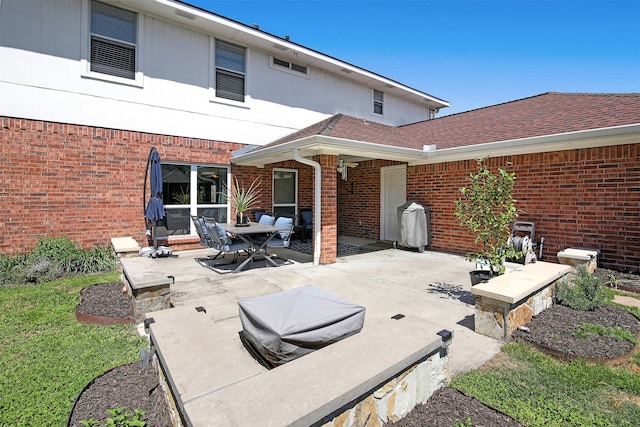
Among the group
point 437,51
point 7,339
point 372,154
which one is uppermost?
point 437,51

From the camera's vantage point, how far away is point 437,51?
11.2m

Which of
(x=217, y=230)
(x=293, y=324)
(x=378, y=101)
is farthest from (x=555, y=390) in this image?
(x=378, y=101)

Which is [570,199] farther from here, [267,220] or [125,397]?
[125,397]

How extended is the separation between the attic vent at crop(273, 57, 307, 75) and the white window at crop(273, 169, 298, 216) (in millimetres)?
3367

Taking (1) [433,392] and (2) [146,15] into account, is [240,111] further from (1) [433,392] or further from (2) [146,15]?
(1) [433,392]

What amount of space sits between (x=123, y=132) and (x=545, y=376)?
8868mm

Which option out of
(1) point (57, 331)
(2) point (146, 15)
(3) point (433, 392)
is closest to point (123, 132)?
(2) point (146, 15)

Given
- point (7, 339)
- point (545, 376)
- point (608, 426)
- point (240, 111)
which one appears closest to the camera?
point (608, 426)

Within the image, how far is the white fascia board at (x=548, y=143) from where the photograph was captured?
5.35m

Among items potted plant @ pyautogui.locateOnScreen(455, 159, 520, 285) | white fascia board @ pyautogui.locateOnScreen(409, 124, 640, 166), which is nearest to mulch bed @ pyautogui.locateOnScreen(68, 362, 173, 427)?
potted plant @ pyautogui.locateOnScreen(455, 159, 520, 285)

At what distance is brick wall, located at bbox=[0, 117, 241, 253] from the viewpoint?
20.6ft

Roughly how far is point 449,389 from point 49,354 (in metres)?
3.69

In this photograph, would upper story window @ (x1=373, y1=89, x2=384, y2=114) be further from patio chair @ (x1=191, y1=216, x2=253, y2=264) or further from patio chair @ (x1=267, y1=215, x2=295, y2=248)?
patio chair @ (x1=191, y1=216, x2=253, y2=264)

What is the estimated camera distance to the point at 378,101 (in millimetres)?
13078
